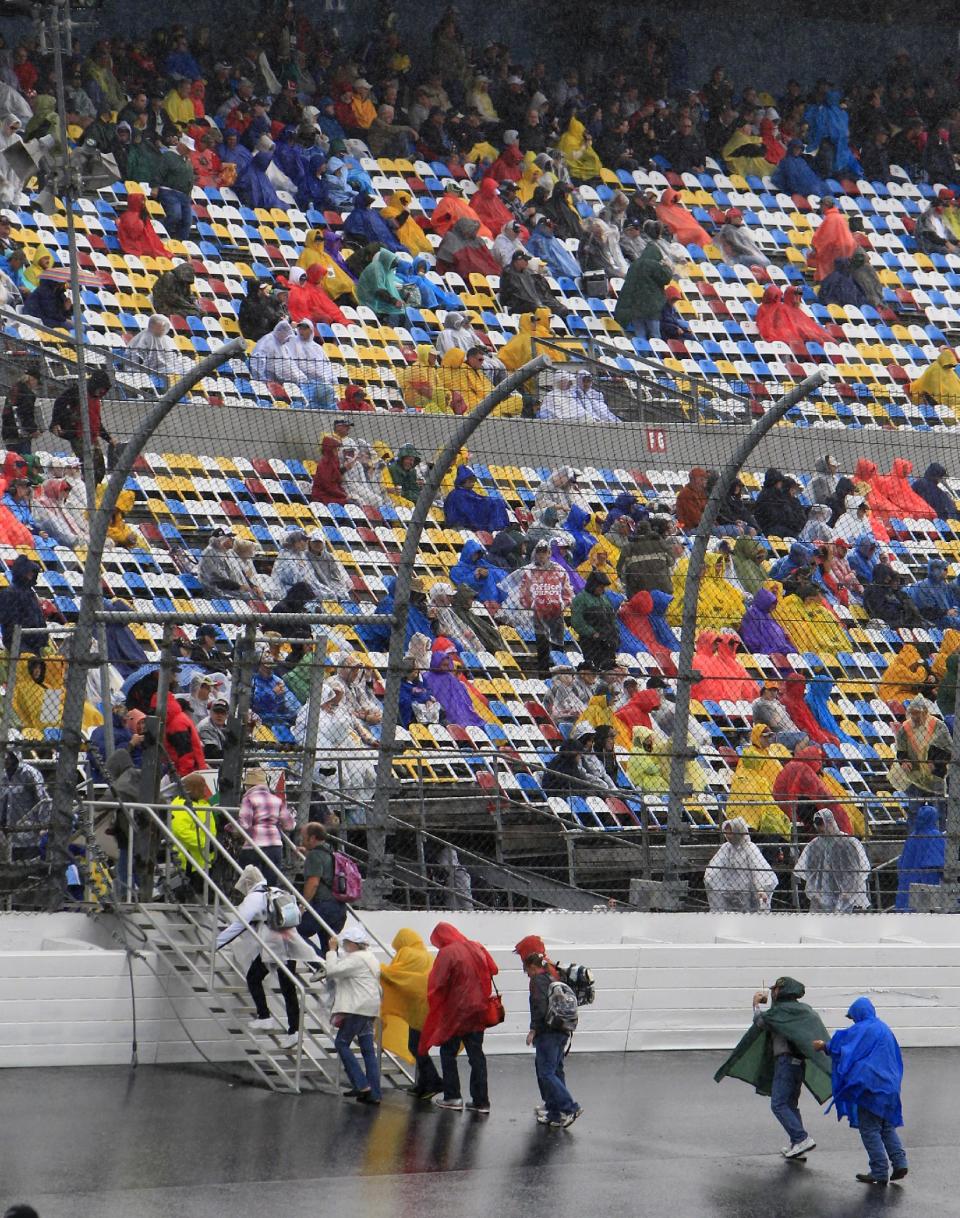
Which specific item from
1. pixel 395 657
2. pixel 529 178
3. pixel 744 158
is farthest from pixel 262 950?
pixel 744 158

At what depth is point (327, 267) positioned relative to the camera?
936 inches

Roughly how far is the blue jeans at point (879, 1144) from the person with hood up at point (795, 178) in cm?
2071

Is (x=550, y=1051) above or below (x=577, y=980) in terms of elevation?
below

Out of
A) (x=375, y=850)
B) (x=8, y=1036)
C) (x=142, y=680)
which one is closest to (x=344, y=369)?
(x=142, y=680)

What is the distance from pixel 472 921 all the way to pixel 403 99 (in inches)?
635

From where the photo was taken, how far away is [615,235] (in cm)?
2691

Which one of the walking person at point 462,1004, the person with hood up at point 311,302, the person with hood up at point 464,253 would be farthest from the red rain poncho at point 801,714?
the person with hood up at point 464,253

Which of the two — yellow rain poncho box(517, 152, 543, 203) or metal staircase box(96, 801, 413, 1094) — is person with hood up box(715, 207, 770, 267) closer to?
yellow rain poncho box(517, 152, 543, 203)

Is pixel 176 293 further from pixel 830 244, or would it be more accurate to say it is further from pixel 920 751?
pixel 830 244

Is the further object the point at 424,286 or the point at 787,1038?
the point at 424,286

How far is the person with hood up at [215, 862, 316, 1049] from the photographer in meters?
12.6

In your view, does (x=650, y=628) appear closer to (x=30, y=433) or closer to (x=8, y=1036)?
(x=30, y=433)

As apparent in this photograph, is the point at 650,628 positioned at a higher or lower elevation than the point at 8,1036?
higher

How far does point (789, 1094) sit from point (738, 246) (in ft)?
59.5
